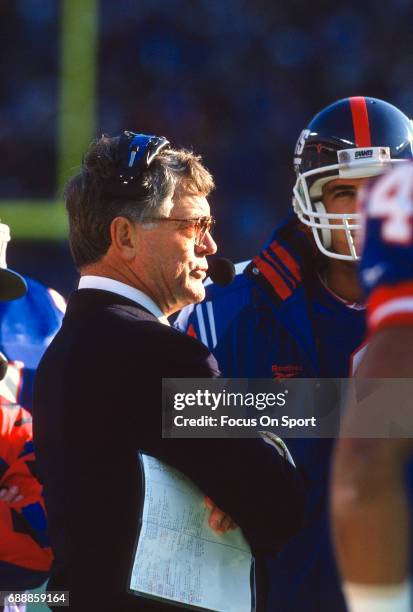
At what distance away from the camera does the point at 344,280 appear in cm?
227

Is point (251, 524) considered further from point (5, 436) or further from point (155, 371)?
point (5, 436)

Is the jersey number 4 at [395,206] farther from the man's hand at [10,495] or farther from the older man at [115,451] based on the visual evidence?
the man's hand at [10,495]

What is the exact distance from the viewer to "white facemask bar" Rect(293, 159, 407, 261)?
220cm

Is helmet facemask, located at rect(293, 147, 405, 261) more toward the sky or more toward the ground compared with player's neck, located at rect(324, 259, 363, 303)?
more toward the sky

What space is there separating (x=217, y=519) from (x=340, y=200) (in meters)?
0.85

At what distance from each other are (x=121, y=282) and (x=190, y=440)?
33 centimetres

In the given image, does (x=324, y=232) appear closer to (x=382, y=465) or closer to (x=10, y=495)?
(x=10, y=495)

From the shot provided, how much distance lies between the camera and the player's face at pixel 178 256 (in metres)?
1.91

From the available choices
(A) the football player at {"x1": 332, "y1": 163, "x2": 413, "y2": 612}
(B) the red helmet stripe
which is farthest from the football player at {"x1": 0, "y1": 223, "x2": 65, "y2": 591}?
(A) the football player at {"x1": 332, "y1": 163, "x2": 413, "y2": 612}

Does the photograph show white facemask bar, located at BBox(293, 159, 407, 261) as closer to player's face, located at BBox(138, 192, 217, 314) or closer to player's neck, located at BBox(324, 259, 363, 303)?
player's neck, located at BBox(324, 259, 363, 303)

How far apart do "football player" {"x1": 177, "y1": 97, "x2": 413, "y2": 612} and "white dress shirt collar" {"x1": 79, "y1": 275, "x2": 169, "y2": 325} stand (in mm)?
379

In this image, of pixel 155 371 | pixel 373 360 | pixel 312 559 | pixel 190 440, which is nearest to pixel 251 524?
pixel 190 440

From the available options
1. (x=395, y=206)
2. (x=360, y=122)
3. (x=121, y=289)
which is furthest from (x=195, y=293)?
(x=395, y=206)

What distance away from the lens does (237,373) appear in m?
2.20
